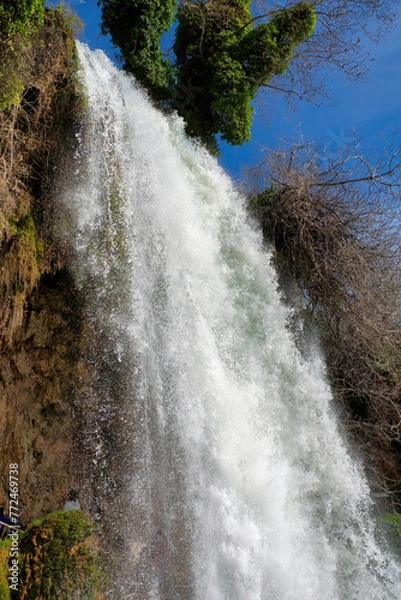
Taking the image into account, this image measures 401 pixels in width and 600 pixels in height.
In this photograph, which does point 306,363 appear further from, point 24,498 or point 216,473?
point 24,498

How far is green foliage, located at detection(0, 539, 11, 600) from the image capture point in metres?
4.95

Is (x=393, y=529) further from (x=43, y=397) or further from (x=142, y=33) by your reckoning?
(x=142, y=33)

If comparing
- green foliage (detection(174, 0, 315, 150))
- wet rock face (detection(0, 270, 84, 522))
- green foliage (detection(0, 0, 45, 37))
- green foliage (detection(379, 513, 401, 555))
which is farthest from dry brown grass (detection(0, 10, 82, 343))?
green foliage (detection(379, 513, 401, 555))

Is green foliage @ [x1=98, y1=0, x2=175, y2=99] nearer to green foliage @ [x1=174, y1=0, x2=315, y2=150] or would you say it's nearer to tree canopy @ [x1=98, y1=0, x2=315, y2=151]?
tree canopy @ [x1=98, y1=0, x2=315, y2=151]

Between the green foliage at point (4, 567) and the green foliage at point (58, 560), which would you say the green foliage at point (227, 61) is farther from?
the green foliage at point (4, 567)

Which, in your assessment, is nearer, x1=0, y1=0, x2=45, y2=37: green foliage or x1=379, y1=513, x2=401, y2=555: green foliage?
x1=0, y1=0, x2=45, y2=37: green foliage

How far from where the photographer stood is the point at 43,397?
268 inches

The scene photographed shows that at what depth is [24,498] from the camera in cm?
641

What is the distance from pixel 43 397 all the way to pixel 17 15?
475cm

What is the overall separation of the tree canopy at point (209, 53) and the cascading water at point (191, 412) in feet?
7.46

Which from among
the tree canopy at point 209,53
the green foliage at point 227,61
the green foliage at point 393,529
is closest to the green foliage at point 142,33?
the tree canopy at point 209,53

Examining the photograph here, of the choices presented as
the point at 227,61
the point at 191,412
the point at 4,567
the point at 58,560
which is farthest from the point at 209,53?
the point at 4,567

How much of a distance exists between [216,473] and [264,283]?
11.7ft

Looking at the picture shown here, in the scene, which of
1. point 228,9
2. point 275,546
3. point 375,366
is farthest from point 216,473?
point 228,9
